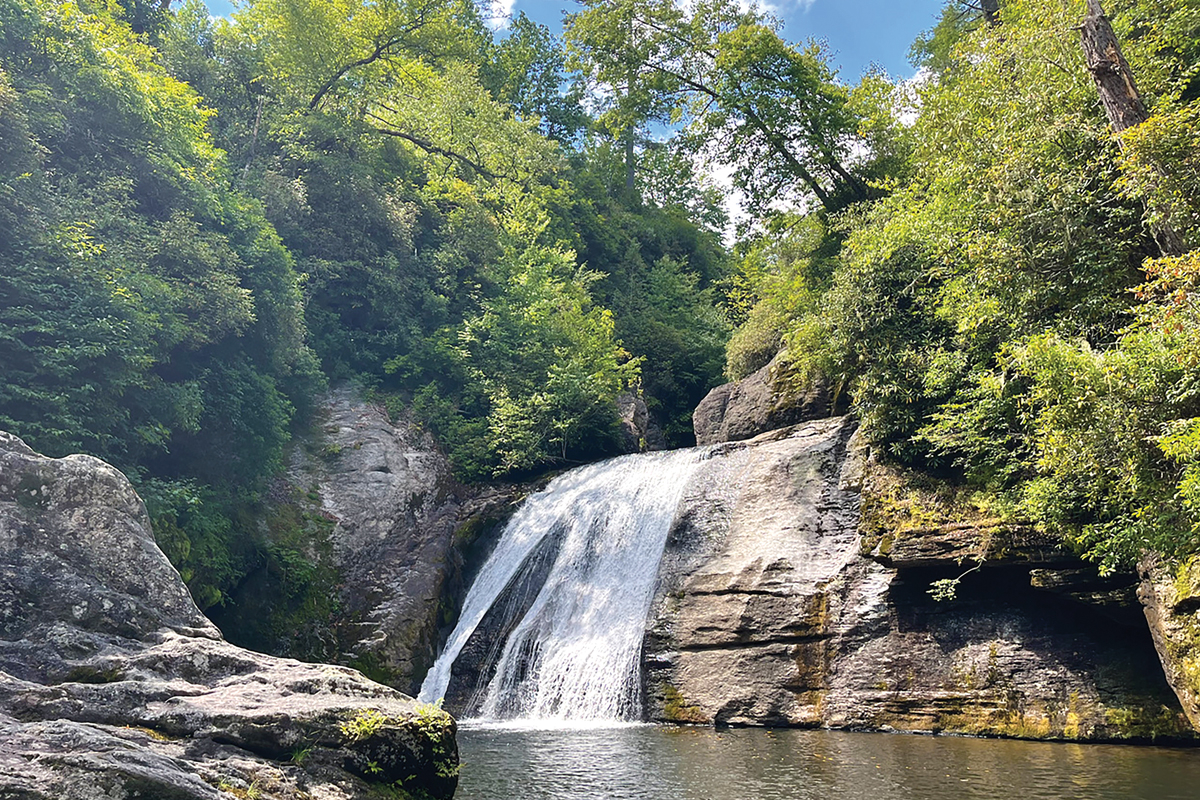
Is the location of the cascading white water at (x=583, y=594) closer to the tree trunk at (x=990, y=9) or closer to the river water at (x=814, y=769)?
the river water at (x=814, y=769)

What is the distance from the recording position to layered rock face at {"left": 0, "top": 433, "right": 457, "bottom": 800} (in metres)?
4.52

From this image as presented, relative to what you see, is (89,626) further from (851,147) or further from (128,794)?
(851,147)

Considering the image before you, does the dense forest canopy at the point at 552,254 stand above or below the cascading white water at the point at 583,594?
above

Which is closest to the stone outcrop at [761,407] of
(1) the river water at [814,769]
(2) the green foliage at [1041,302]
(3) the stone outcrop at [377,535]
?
(2) the green foliage at [1041,302]

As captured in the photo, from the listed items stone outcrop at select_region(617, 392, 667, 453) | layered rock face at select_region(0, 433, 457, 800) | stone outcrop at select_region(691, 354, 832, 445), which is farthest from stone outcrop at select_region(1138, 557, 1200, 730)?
stone outcrop at select_region(617, 392, 667, 453)

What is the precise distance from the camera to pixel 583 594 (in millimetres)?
16766

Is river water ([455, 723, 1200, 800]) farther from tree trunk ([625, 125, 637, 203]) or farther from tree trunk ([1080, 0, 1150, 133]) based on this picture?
tree trunk ([625, 125, 637, 203])

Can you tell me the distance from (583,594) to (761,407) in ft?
22.4

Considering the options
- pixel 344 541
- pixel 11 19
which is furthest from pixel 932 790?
pixel 11 19

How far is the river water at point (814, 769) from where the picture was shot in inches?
301

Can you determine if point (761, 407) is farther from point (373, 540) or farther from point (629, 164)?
point (629, 164)

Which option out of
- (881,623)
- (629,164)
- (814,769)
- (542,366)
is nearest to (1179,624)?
(881,623)

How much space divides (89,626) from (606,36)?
899 inches

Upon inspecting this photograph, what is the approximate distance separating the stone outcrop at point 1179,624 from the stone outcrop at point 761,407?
28.7 ft
